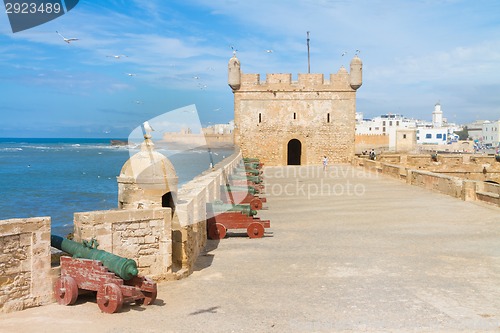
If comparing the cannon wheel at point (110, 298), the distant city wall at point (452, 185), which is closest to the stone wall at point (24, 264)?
the cannon wheel at point (110, 298)

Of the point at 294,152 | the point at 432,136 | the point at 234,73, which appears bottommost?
the point at 294,152

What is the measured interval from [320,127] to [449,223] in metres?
19.3

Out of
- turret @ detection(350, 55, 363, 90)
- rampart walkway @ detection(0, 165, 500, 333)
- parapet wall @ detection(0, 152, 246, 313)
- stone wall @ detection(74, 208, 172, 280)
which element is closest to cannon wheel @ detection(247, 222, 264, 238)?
rampart walkway @ detection(0, 165, 500, 333)

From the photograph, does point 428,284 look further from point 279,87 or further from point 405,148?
point 405,148

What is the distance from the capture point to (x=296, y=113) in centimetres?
2941

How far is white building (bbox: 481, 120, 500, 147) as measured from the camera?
4183 inches

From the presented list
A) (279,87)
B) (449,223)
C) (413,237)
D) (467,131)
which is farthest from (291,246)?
(467,131)

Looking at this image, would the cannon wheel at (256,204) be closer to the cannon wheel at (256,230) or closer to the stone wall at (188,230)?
the cannon wheel at (256,230)

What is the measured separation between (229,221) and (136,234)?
11.6ft

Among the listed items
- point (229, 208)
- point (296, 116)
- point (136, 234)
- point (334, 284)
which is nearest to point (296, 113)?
point (296, 116)

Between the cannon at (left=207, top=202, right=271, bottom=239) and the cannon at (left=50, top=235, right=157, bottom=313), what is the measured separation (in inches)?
154

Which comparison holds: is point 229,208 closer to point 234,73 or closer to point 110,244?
point 110,244

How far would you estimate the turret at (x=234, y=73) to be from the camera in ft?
94.6

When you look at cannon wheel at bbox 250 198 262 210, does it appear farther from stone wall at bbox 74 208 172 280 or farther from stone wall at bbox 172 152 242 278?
stone wall at bbox 74 208 172 280
